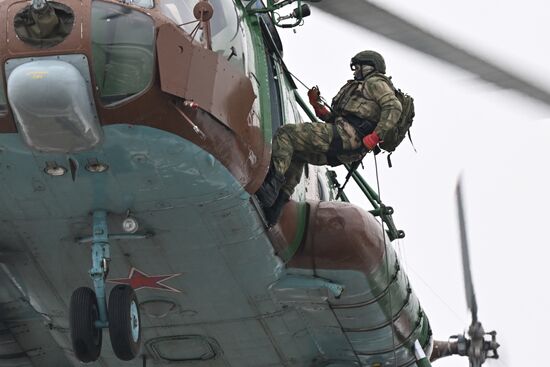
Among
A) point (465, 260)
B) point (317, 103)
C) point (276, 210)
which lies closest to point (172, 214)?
point (276, 210)

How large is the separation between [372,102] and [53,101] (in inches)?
139

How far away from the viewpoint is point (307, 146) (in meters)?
11.9

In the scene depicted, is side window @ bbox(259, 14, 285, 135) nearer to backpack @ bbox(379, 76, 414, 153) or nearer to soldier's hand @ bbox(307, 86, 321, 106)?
soldier's hand @ bbox(307, 86, 321, 106)

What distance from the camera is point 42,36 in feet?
32.6

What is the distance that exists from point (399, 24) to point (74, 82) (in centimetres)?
239

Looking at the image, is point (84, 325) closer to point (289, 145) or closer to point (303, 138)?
point (289, 145)

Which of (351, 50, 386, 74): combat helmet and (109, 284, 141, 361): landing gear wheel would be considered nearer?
(109, 284, 141, 361): landing gear wheel

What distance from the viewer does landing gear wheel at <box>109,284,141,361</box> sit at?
1079cm

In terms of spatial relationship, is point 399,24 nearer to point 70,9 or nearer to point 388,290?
point 70,9

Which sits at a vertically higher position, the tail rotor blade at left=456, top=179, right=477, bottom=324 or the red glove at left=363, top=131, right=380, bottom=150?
the red glove at left=363, top=131, right=380, bottom=150

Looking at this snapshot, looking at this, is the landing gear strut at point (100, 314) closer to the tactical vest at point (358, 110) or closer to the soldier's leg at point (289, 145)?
the soldier's leg at point (289, 145)

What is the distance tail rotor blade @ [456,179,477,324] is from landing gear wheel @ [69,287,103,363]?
15.9 ft

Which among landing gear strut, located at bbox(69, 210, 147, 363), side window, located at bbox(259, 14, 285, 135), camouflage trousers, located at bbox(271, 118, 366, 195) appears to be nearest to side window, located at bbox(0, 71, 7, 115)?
landing gear strut, located at bbox(69, 210, 147, 363)

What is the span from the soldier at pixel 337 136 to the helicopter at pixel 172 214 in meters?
0.24
